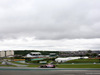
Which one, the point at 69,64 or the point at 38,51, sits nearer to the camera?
the point at 69,64

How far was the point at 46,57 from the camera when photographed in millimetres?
13031

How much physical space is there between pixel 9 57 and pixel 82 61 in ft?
27.4

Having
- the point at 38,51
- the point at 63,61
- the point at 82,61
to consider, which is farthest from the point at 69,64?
the point at 38,51

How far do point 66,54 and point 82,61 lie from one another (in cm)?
199

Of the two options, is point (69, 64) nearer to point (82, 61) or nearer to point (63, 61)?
point (63, 61)

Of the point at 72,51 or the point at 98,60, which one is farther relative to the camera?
the point at 72,51

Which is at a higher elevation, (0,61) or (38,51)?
(38,51)

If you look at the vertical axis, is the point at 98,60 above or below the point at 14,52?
below

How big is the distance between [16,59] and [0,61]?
5.68 ft

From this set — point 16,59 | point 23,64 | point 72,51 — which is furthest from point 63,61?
point 16,59

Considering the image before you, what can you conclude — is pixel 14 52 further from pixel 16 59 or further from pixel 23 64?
pixel 23 64

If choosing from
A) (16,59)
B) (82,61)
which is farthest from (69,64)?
(16,59)

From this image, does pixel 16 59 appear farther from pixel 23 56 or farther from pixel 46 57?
pixel 46 57

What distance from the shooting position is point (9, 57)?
12930mm
